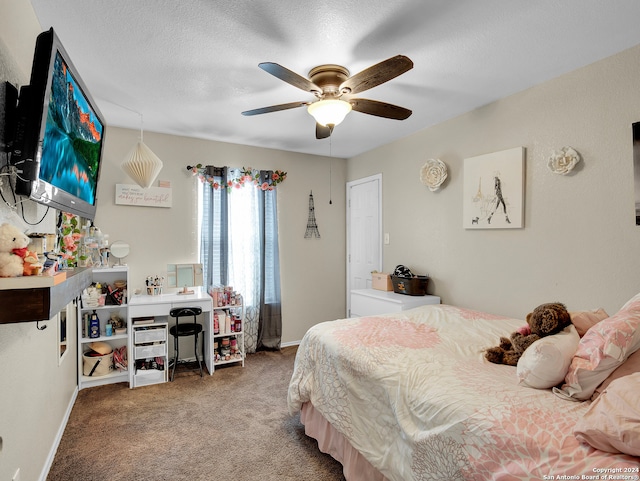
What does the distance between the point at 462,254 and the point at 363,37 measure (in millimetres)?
2100

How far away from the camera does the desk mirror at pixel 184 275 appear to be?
3.77 m

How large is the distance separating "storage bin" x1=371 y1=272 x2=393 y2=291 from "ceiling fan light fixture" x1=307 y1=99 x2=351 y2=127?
203 centimetres

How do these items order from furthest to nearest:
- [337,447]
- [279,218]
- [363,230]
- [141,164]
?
1. [363,230]
2. [279,218]
3. [141,164]
4. [337,447]

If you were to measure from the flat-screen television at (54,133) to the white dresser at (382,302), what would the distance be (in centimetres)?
258

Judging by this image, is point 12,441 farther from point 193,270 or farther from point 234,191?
point 234,191

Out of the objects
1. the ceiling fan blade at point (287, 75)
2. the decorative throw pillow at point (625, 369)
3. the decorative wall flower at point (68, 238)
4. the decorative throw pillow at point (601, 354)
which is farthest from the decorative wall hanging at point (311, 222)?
the decorative throw pillow at point (625, 369)

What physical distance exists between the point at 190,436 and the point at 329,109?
7.88ft

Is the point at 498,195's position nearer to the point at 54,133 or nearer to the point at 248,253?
the point at 248,253

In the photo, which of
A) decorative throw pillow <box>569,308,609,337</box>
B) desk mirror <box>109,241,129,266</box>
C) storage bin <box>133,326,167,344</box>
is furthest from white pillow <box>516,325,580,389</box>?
desk mirror <box>109,241,129,266</box>

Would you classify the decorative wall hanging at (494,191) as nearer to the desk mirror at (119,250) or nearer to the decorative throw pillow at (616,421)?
the decorative throw pillow at (616,421)

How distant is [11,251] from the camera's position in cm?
113

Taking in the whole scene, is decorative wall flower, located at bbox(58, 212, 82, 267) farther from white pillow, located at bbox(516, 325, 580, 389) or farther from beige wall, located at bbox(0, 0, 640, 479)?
white pillow, located at bbox(516, 325, 580, 389)

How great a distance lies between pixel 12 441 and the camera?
56.9 inches

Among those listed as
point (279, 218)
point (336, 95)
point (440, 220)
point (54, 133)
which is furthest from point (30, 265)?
point (279, 218)
